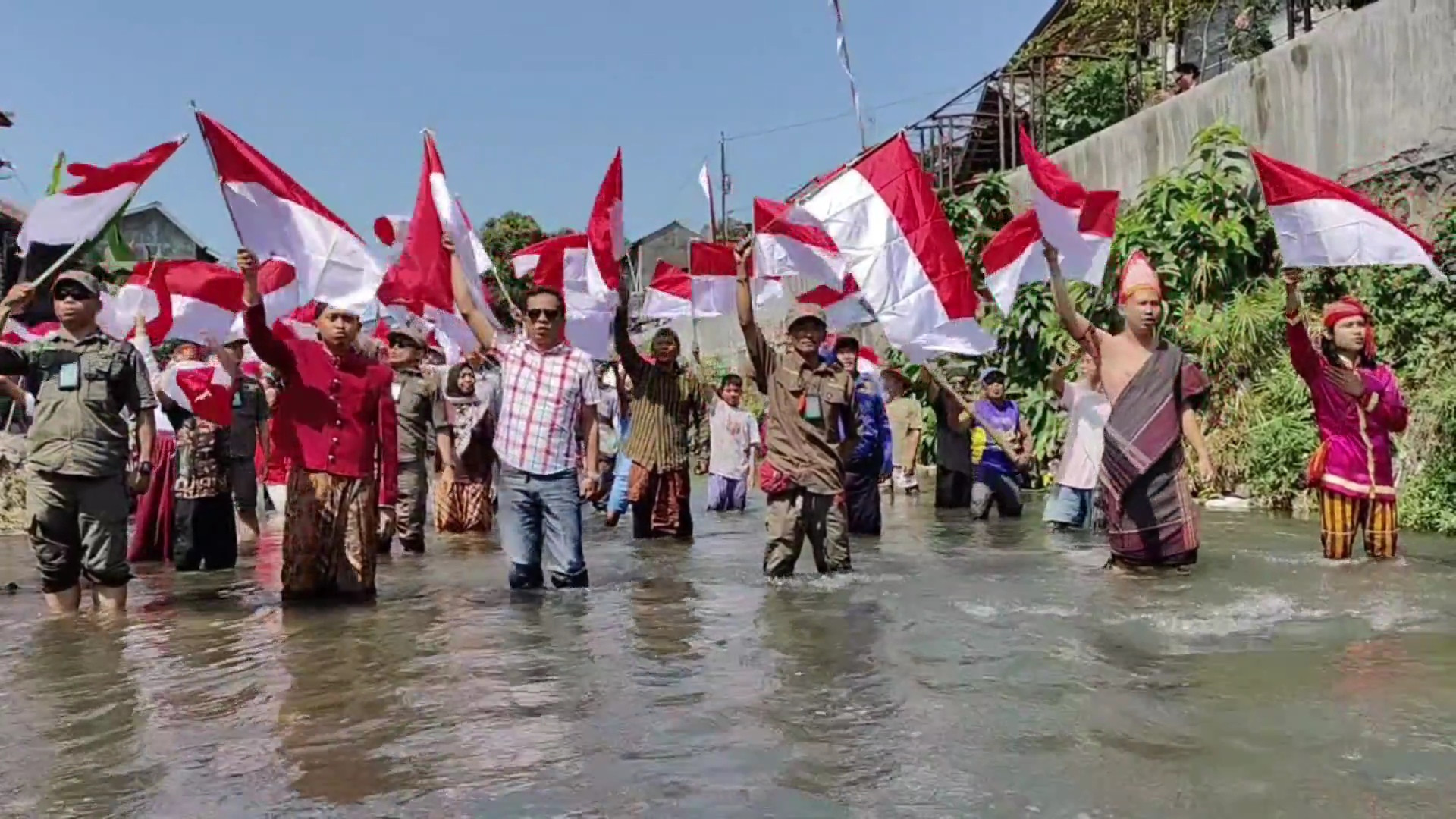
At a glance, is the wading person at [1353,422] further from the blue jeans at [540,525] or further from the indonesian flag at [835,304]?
the indonesian flag at [835,304]

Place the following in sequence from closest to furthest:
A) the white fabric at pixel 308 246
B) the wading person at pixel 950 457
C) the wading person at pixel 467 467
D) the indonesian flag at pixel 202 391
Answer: the white fabric at pixel 308 246, the indonesian flag at pixel 202 391, the wading person at pixel 467 467, the wading person at pixel 950 457

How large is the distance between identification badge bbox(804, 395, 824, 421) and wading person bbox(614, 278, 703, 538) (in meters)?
2.95

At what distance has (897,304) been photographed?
361 inches

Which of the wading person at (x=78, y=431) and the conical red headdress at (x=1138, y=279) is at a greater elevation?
the conical red headdress at (x=1138, y=279)

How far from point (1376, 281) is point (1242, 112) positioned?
12.6ft

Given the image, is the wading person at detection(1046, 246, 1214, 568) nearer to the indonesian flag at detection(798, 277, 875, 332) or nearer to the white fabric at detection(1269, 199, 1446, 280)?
the white fabric at detection(1269, 199, 1446, 280)

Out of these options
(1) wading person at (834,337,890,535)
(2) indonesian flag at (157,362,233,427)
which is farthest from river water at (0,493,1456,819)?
(1) wading person at (834,337,890,535)

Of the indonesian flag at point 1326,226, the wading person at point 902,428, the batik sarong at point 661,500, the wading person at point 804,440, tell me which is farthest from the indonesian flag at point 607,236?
the wading person at point 902,428

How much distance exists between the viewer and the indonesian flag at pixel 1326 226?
727cm

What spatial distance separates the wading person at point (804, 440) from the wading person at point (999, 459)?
4.64m

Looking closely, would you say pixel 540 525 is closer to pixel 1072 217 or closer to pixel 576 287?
pixel 1072 217

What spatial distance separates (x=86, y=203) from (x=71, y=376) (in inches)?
51.7

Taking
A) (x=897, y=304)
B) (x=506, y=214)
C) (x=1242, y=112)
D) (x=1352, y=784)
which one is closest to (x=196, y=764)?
(x=1352, y=784)

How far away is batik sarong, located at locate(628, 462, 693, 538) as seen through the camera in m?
10.3
